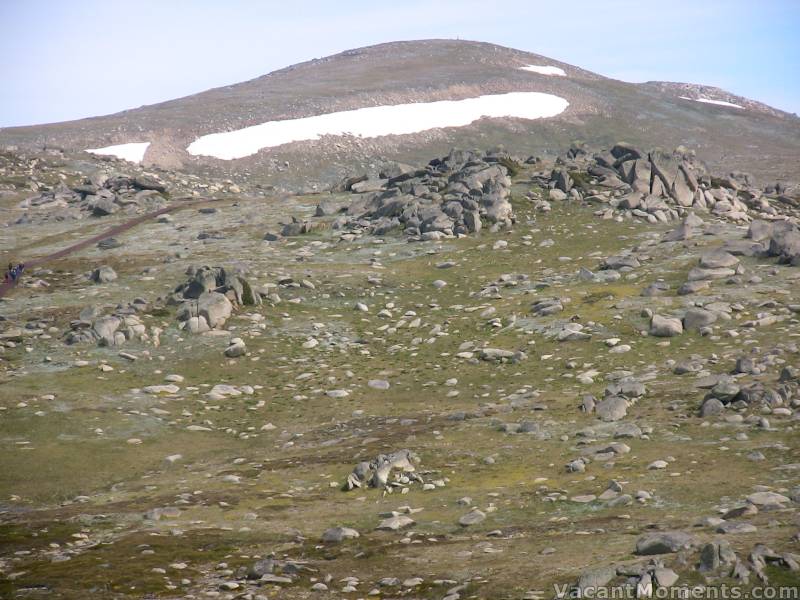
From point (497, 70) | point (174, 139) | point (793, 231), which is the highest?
point (497, 70)

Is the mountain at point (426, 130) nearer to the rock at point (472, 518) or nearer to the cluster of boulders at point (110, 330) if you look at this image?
the cluster of boulders at point (110, 330)

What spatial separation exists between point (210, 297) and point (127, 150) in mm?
62457

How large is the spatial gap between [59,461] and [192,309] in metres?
14.2

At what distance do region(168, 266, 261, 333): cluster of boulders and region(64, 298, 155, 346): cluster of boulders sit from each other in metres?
1.84

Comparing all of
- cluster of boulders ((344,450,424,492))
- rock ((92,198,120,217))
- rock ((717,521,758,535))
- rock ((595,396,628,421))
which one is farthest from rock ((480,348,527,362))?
rock ((92,198,120,217))

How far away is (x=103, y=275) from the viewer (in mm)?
48094

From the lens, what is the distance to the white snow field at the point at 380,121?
98.2 meters

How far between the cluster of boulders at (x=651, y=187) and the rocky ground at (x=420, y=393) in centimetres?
22

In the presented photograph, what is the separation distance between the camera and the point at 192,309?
40281 mm

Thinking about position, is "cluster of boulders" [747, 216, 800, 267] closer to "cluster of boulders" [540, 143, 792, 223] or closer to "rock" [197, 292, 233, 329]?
"cluster of boulders" [540, 143, 792, 223]

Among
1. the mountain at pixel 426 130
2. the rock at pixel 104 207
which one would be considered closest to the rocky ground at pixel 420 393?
the rock at pixel 104 207

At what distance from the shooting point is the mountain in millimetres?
95688

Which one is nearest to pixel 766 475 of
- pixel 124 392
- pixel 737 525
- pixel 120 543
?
pixel 737 525

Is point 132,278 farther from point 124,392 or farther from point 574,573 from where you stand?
point 574,573
